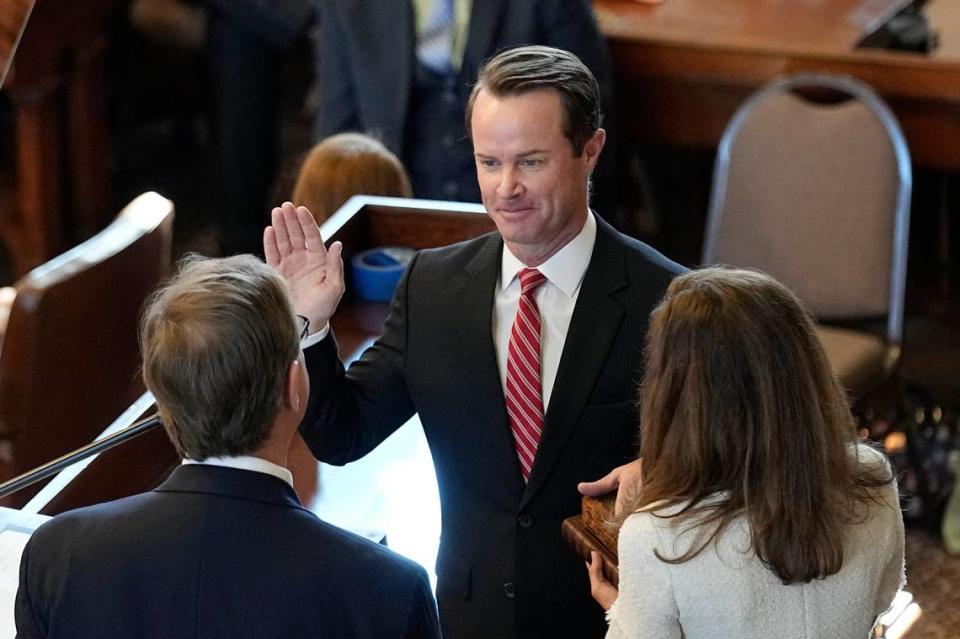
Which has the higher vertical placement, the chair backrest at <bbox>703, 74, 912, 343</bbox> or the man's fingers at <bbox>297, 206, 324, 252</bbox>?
the man's fingers at <bbox>297, 206, 324, 252</bbox>

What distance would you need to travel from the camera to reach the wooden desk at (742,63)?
4.26 m

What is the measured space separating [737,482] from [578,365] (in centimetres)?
41

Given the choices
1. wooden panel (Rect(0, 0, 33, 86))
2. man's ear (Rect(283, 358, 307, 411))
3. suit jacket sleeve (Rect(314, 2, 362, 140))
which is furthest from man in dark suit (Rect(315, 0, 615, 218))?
→ man's ear (Rect(283, 358, 307, 411))

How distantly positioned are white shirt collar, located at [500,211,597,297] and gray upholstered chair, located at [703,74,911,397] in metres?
1.69

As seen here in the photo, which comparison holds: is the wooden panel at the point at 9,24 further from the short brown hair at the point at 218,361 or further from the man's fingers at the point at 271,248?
the short brown hair at the point at 218,361

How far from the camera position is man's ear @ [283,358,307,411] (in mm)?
1615

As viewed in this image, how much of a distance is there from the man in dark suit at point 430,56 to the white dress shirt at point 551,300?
1.83 m

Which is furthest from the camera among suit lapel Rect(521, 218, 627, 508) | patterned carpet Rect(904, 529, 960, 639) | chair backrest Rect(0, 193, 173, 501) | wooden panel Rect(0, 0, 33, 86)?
patterned carpet Rect(904, 529, 960, 639)

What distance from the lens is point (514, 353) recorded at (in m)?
2.00

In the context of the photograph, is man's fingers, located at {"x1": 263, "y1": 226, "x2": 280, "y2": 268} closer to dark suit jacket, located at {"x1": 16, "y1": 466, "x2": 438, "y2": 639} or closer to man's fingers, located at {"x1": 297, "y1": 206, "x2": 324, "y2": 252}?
man's fingers, located at {"x1": 297, "y1": 206, "x2": 324, "y2": 252}

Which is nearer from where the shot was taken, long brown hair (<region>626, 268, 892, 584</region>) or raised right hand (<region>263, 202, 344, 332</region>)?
long brown hair (<region>626, 268, 892, 584</region>)

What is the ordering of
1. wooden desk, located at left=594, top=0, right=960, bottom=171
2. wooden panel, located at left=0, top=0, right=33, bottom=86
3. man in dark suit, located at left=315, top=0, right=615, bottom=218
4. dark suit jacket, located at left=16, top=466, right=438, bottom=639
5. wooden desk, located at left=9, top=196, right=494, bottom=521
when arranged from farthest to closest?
wooden desk, located at left=594, top=0, right=960, bottom=171 → man in dark suit, located at left=315, top=0, right=615, bottom=218 → wooden panel, located at left=0, top=0, right=33, bottom=86 → wooden desk, located at left=9, top=196, right=494, bottom=521 → dark suit jacket, located at left=16, top=466, right=438, bottom=639

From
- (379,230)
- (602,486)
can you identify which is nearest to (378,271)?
(379,230)

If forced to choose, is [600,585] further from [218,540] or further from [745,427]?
[218,540]
